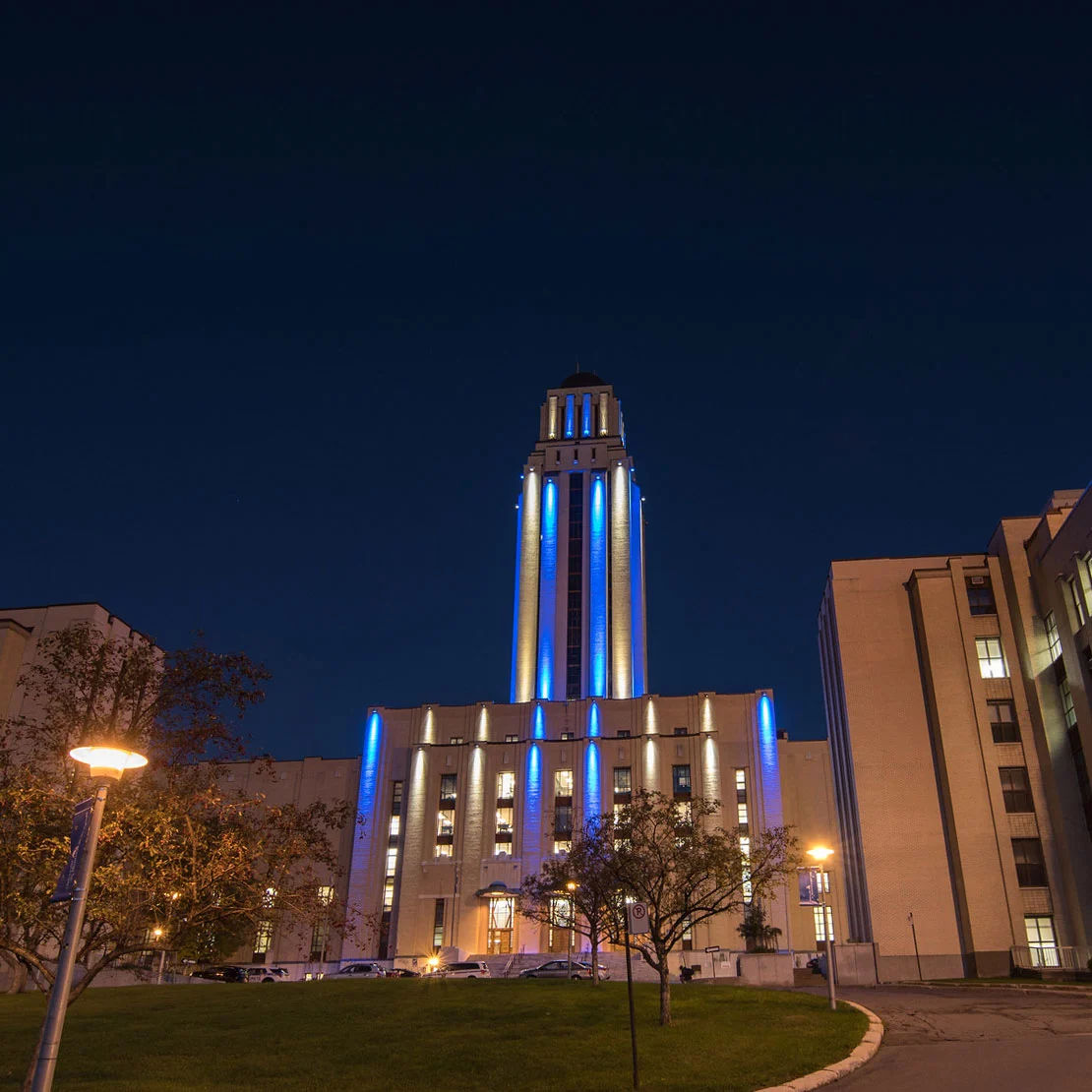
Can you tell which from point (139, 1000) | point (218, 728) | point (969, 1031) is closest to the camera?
point (218, 728)

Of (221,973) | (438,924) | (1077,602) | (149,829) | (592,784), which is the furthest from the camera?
(592,784)

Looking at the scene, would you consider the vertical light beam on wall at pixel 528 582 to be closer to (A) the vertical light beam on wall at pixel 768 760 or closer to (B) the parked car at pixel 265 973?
(A) the vertical light beam on wall at pixel 768 760

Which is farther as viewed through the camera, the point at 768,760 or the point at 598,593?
the point at 598,593

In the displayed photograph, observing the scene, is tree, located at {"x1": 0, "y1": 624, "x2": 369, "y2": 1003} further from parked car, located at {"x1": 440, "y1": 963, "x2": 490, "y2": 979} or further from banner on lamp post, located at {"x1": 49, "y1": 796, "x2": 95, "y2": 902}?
parked car, located at {"x1": 440, "y1": 963, "x2": 490, "y2": 979}

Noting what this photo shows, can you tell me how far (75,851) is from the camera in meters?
10.7

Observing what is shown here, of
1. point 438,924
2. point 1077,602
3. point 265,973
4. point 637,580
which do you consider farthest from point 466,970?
point 637,580

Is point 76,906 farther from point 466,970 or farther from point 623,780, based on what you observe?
point 623,780

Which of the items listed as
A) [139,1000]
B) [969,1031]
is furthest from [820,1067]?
[139,1000]

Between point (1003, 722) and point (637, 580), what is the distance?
49.1 m

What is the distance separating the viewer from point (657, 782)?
3182 inches

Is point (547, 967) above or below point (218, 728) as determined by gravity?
below

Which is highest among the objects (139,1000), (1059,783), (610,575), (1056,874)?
(610,575)

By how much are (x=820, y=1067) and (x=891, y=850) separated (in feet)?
147

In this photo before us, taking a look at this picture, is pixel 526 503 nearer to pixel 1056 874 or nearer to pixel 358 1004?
pixel 1056 874
